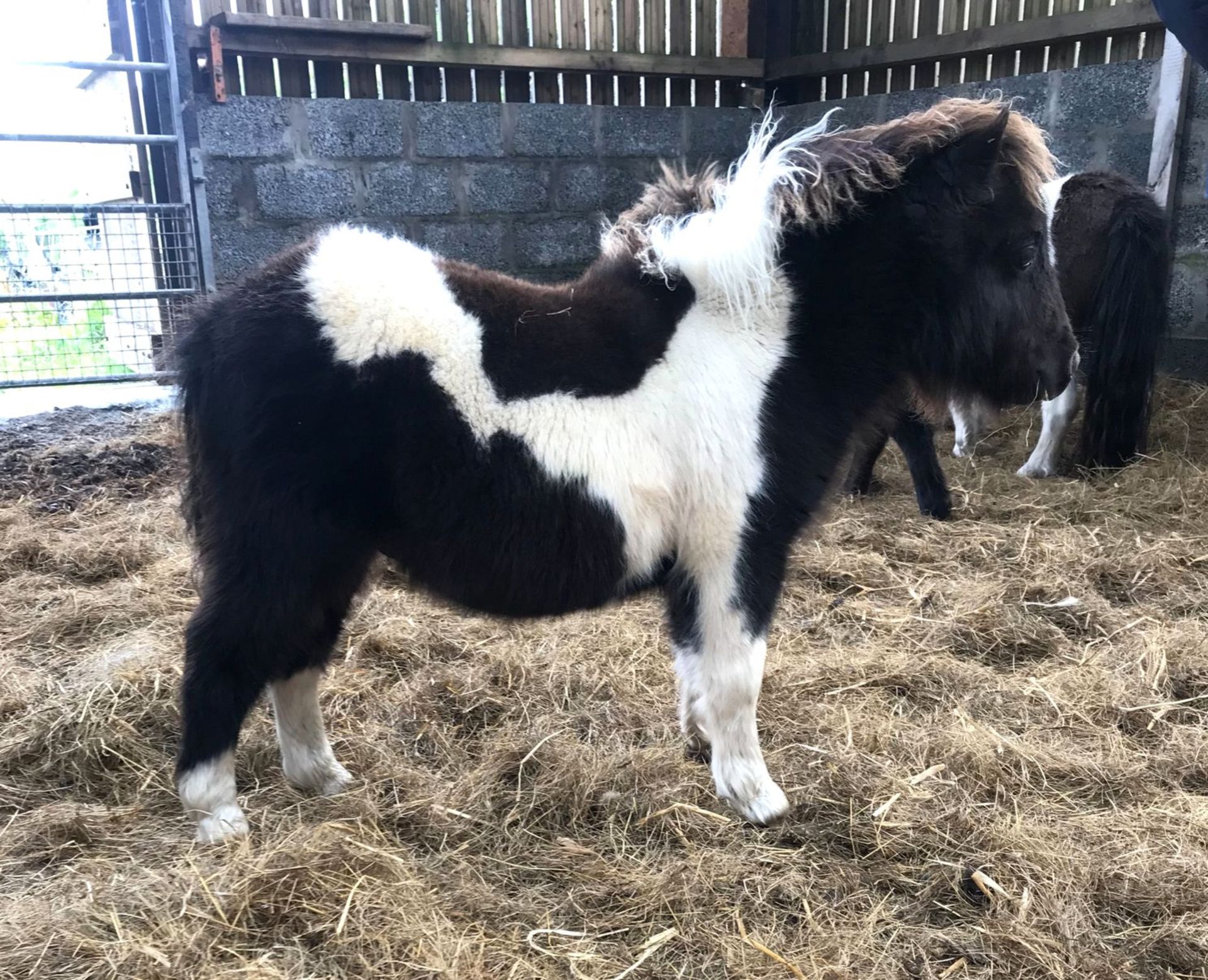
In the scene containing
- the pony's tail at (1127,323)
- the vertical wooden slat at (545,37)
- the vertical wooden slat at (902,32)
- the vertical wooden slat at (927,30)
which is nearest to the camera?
the pony's tail at (1127,323)

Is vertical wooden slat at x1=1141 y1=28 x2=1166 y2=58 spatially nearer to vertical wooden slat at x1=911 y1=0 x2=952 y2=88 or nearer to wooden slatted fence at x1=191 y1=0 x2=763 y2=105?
vertical wooden slat at x1=911 y1=0 x2=952 y2=88

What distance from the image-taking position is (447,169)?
649 centimetres

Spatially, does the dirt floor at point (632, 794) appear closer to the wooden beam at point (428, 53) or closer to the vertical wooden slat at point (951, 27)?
the wooden beam at point (428, 53)

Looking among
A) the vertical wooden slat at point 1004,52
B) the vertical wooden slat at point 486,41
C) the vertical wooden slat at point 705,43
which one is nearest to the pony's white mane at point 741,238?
the vertical wooden slat at point 486,41

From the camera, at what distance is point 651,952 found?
75.9 inches

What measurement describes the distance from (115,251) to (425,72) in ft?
7.73

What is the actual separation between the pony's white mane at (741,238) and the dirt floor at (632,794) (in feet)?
4.24

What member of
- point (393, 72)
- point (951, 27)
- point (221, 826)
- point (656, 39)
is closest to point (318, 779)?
point (221, 826)

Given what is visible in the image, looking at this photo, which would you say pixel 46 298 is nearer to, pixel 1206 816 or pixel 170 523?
pixel 170 523

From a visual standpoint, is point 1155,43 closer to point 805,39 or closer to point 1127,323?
point 1127,323

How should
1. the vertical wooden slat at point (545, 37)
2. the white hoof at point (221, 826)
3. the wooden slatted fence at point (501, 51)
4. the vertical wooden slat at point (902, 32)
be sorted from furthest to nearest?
1. the vertical wooden slat at point (902, 32)
2. the vertical wooden slat at point (545, 37)
3. the wooden slatted fence at point (501, 51)
4. the white hoof at point (221, 826)

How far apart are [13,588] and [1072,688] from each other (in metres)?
3.81

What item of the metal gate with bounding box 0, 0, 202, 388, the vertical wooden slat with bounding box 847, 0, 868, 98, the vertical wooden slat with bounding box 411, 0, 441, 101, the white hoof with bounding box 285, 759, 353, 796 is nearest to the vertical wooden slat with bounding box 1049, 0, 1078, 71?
the vertical wooden slat with bounding box 847, 0, 868, 98

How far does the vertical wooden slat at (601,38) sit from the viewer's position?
688cm
